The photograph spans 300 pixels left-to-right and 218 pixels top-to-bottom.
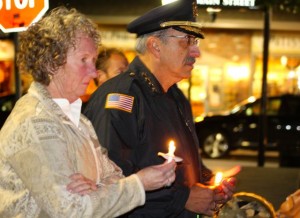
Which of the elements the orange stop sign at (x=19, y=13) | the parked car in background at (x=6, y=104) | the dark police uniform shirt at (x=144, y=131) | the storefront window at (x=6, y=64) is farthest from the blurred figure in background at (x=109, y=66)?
the storefront window at (x=6, y=64)

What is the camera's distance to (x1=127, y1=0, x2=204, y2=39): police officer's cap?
3500 mm

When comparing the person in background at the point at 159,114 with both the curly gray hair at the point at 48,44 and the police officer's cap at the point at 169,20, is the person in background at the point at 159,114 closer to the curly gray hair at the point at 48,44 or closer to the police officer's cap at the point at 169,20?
the police officer's cap at the point at 169,20

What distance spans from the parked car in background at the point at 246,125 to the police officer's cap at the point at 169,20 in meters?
11.3

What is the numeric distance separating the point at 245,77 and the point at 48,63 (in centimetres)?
1821

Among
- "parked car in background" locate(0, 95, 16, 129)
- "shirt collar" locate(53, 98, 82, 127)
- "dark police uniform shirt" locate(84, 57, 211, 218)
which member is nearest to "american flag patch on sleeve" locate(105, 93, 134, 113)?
"dark police uniform shirt" locate(84, 57, 211, 218)

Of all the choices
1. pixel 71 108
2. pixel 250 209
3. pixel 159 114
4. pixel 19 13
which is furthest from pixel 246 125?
pixel 71 108

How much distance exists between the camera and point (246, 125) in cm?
1568

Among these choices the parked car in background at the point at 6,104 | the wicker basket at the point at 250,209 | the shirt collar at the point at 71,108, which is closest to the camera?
the shirt collar at the point at 71,108

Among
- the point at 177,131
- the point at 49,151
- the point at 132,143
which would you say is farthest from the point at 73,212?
the point at 177,131

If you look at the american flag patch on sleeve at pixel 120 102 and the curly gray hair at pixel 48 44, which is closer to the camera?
the curly gray hair at pixel 48 44

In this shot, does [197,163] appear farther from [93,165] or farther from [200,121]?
[200,121]

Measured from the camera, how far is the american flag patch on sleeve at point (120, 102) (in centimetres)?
324

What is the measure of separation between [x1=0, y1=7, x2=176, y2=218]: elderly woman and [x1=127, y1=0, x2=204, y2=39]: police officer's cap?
2.85ft

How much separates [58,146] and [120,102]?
3.10 feet
